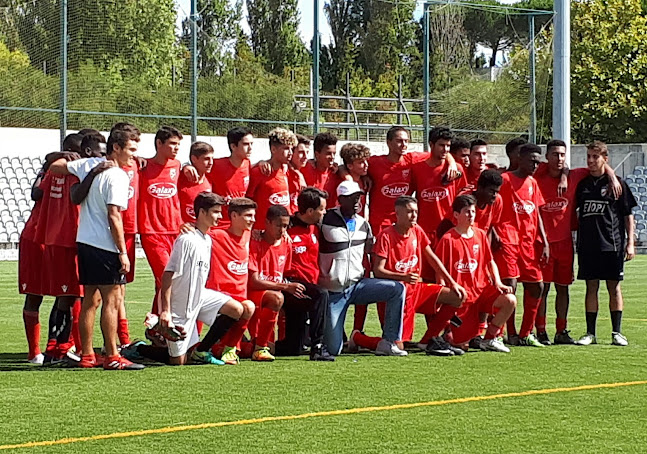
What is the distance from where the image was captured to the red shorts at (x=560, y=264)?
11469 millimetres

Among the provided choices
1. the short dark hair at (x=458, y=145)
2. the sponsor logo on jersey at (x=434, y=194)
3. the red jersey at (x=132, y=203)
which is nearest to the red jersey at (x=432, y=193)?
the sponsor logo on jersey at (x=434, y=194)

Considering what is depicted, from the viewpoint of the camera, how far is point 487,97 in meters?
28.5

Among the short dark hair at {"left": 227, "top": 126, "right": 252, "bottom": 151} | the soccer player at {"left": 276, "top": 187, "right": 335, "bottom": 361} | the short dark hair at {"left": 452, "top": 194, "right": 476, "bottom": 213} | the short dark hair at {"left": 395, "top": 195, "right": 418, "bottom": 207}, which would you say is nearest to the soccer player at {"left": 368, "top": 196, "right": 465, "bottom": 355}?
the short dark hair at {"left": 395, "top": 195, "right": 418, "bottom": 207}

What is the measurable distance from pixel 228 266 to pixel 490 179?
2724mm

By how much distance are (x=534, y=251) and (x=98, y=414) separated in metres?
5.46

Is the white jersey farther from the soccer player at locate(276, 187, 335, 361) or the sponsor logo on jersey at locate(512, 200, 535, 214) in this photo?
the sponsor logo on jersey at locate(512, 200, 535, 214)

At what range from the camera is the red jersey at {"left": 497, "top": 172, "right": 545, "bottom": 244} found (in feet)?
36.7

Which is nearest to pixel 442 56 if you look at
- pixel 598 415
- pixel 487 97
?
pixel 487 97

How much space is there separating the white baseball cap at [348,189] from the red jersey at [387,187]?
0.65 m

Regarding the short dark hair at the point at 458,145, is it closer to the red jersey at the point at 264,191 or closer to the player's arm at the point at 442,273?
the player's arm at the point at 442,273

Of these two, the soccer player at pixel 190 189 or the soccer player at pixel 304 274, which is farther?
the soccer player at pixel 190 189

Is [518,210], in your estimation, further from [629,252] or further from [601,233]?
[629,252]

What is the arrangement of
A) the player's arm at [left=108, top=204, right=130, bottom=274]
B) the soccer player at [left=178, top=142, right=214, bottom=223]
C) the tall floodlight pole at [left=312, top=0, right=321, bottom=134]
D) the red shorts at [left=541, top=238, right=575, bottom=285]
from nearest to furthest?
the player's arm at [left=108, top=204, right=130, bottom=274] → the soccer player at [left=178, top=142, right=214, bottom=223] → the red shorts at [left=541, top=238, right=575, bottom=285] → the tall floodlight pole at [left=312, top=0, right=321, bottom=134]

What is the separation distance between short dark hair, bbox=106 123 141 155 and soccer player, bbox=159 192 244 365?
2.52 ft
